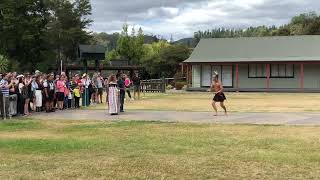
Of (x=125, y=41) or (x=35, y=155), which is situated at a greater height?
(x=125, y=41)

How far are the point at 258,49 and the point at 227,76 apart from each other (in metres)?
3.73

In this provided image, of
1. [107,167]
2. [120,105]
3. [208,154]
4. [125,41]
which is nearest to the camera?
[107,167]

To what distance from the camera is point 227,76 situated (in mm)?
50844

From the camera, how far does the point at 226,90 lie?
1918 inches

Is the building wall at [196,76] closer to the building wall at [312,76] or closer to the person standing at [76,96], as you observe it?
the building wall at [312,76]

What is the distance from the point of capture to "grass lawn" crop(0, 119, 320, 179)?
942cm

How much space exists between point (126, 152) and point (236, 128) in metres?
5.26

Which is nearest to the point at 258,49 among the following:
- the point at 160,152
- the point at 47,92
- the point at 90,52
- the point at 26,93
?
the point at 90,52

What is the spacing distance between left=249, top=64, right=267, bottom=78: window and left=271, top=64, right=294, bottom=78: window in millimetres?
789

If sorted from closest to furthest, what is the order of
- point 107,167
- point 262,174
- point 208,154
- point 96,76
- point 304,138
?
point 262,174 → point 107,167 → point 208,154 → point 304,138 → point 96,76

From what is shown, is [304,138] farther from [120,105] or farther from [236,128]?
[120,105]

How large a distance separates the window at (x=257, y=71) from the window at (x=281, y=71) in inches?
31.0

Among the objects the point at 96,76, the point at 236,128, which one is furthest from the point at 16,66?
the point at 236,128

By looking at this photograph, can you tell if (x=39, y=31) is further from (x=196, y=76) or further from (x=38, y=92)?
(x=38, y=92)
